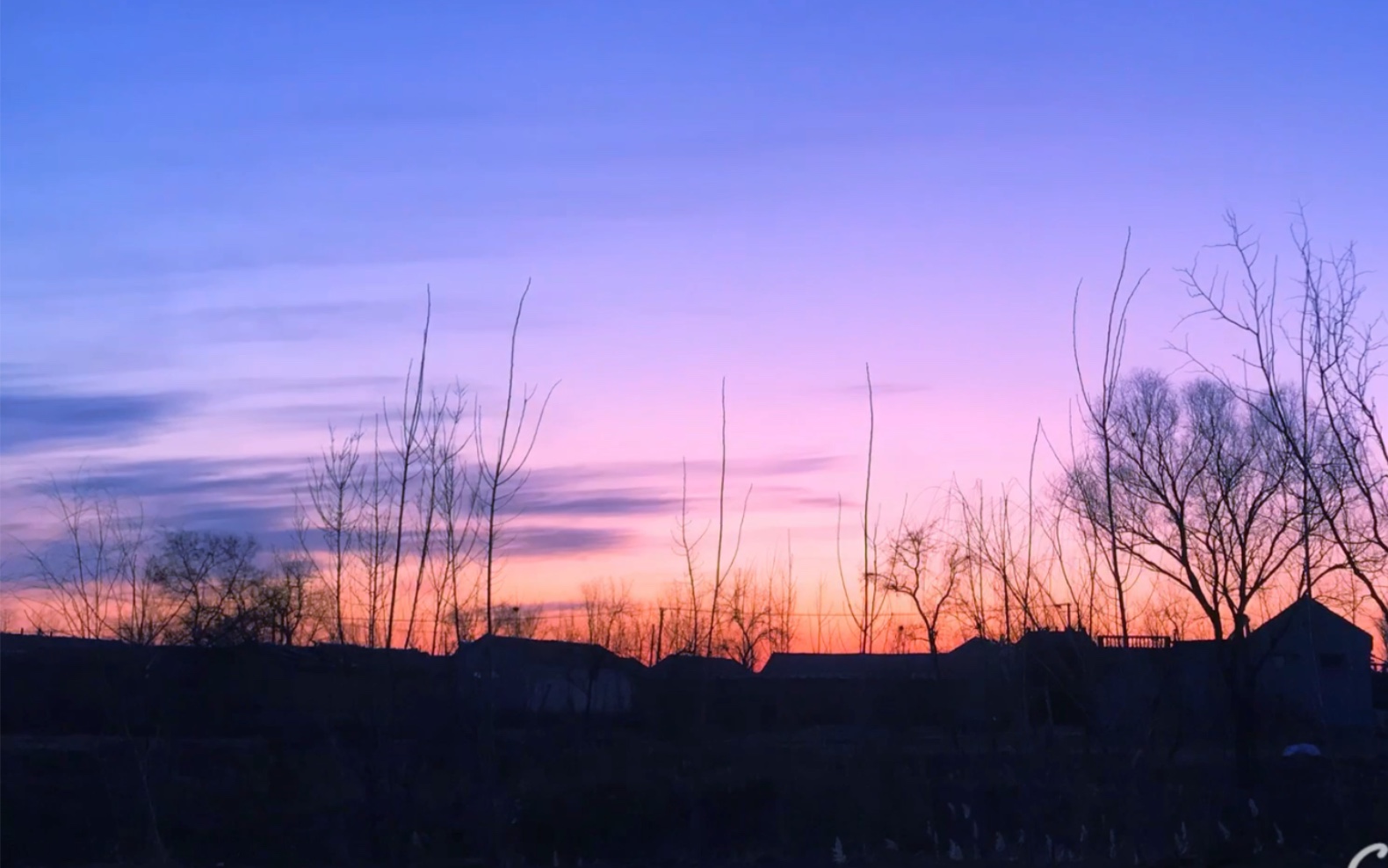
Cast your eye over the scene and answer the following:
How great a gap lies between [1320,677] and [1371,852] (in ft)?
78.5

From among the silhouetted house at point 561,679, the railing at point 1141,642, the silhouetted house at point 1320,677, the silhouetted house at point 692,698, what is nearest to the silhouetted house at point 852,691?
the silhouetted house at point 692,698

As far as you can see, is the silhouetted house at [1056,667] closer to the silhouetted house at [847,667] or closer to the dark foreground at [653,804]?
the dark foreground at [653,804]

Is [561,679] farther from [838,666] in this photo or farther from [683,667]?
[838,666]

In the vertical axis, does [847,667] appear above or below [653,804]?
above

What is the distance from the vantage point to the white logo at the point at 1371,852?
13.9 m

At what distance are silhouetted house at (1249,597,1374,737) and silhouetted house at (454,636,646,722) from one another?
1596 cm

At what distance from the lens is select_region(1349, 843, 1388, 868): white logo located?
547 inches

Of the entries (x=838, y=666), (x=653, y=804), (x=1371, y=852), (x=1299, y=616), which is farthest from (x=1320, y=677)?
(x=1371, y=852)

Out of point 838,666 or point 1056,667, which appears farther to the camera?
point 838,666

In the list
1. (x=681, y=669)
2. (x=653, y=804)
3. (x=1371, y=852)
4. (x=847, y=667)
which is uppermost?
(x=847, y=667)

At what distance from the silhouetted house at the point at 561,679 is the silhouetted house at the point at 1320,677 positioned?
16.0 meters

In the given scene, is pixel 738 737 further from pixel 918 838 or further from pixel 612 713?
pixel 918 838

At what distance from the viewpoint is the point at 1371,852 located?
47.3 ft

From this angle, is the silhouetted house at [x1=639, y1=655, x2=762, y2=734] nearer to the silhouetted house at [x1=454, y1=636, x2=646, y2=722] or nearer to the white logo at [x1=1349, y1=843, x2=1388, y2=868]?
the silhouetted house at [x1=454, y1=636, x2=646, y2=722]
